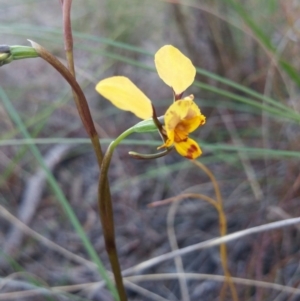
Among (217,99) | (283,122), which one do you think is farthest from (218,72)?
(283,122)

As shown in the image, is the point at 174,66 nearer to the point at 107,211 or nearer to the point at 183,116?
the point at 183,116

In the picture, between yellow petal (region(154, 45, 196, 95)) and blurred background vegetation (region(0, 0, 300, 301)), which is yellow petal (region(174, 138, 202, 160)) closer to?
yellow petal (region(154, 45, 196, 95))

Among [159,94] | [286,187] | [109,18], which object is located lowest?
[286,187]

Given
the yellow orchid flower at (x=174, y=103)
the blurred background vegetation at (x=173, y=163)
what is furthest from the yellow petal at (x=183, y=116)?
the blurred background vegetation at (x=173, y=163)

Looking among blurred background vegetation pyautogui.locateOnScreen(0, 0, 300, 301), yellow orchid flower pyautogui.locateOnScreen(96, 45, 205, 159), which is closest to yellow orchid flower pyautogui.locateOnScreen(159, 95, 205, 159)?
yellow orchid flower pyautogui.locateOnScreen(96, 45, 205, 159)

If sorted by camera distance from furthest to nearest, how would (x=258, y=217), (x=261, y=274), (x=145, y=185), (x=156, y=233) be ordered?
(x=145, y=185)
(x=156, y=233)
(x=258, y=217)
(x=261, y=274)

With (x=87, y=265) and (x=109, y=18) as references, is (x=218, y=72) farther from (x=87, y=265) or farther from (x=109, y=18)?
(x=87, y=265)

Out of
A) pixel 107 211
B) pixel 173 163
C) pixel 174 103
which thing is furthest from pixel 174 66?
pixel 173 163
